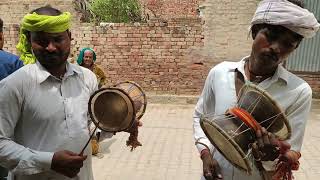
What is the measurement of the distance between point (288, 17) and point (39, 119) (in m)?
1.41

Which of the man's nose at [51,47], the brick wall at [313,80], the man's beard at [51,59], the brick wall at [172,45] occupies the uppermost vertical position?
the man's nose at [51,47]

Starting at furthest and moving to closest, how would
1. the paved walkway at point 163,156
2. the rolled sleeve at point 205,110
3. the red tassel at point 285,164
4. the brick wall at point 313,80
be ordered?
the brick wall at point 313,80, the paved walkway at point 163,156, the rolled sleeve at point 205,110, the red tassel at point 285,164

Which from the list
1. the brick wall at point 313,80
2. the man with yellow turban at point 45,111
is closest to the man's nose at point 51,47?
the man with yellow turban at point 45,111

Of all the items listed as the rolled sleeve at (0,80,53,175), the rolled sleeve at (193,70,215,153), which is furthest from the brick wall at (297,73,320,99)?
the rolled sleeve at (0,80,53,175)

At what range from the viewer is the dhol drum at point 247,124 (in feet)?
5.22

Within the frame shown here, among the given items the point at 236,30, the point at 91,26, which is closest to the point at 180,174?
the point at 236,30

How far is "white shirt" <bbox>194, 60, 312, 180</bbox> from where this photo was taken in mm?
1862

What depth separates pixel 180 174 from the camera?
4.70 metres

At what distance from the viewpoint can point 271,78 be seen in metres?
1.92

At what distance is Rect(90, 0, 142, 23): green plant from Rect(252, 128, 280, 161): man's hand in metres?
9.82

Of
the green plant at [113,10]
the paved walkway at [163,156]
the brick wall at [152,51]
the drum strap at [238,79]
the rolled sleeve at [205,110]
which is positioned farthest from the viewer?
the green plant at [113,10]

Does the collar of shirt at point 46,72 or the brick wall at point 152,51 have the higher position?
the collar of shirt at point 46,72

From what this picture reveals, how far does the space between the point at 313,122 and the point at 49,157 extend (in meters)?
6.76

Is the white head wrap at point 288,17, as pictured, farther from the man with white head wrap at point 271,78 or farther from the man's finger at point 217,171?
the man's finger at point 217,171
